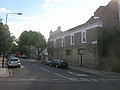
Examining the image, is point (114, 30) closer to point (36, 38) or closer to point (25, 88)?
point (25, 88)

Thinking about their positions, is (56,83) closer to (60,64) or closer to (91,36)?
(91,36)

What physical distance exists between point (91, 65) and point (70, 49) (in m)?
11.2

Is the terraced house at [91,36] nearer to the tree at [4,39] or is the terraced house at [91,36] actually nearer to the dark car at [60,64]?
the dark car at [60,64]

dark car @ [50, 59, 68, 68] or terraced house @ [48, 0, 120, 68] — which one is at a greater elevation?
terraced house @ [48, 0, 120, 68]

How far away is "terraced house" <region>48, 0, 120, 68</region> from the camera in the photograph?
41.7m

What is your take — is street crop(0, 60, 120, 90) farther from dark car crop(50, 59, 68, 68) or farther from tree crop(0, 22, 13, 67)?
dark car crop(50, 59, 68, 68)

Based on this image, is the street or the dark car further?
the dark car

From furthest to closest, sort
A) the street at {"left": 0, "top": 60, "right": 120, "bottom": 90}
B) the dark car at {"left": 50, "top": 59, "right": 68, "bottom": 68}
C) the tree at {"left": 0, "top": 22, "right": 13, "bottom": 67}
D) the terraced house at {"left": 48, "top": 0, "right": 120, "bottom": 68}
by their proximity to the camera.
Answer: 1. the dark car at {"left": 50, "top": 59, "right": 68, "bottom": 68}
2. the terraced house at {"left": 48, "top": 0, "right": 120, "bottom": 68}
3. the tree at {"left": 0, "top": 22, "right": 13, "bottom": 67}
4. the street at {"left": 0, "top": 60, "right": 120, "bottom": 90}

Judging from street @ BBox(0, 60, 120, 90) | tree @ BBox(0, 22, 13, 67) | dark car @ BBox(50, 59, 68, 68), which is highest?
tree @ BBox(0, 22, 13, 67)

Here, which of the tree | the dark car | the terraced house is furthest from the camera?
the dark car

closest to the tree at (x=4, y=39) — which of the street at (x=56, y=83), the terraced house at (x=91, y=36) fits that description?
the street at (x=56, y=83)

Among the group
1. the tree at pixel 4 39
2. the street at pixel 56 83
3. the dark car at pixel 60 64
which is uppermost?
the tree at pixel 4 39

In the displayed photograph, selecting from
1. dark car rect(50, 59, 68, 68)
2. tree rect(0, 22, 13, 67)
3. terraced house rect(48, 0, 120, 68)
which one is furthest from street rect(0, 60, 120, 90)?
dark car rect(50, 59, 68, 68)

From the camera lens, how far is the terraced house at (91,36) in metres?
41.7
